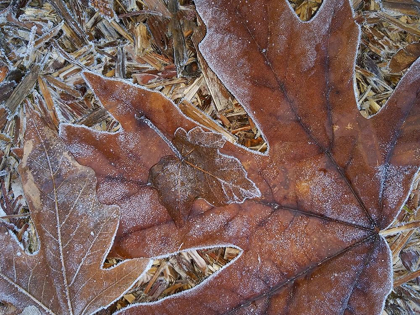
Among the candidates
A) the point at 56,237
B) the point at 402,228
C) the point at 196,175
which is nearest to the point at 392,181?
the point at 402,228

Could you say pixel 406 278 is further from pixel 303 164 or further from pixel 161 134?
pixel 161 134

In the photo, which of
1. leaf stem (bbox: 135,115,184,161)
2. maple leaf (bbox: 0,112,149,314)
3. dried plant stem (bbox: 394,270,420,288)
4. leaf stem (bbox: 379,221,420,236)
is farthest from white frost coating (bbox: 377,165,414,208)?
maple leaf (bbox: 0,112,149,314)

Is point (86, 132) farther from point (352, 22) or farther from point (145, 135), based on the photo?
point (352, 22)

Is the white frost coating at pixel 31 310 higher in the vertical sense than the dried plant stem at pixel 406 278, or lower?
higher

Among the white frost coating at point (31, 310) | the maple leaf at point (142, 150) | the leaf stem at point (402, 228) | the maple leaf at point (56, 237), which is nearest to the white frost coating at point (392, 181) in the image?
the leaf stem at point (402, 228)

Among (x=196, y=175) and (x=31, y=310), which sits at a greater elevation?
(x=196, y=175)

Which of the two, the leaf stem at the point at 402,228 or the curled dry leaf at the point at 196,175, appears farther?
the leaf stem at the point at 402,228

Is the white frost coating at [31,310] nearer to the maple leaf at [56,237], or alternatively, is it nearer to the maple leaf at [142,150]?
the maple leaf at [56,237]

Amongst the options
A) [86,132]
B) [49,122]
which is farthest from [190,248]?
[49,122]
